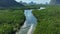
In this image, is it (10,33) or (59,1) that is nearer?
(10,33)

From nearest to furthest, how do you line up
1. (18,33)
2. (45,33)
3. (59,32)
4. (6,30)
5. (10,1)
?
(59,32) → (45,33) → (6,30) → (18,33) → (10,1)

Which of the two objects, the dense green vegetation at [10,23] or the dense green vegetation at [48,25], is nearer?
the dense green vegetation at [48,25]

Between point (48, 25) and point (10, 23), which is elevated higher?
point (48, 25)

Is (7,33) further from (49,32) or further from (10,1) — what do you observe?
(10,1)

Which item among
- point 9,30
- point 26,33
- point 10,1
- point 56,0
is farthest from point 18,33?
point 56,0

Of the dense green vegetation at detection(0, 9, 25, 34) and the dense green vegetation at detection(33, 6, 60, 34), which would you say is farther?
the dense green vegetation at detection(0, 9, 25, 34)

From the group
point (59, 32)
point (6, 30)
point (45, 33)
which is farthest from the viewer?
point (6, 30)

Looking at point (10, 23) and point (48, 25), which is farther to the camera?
point (10, 23)

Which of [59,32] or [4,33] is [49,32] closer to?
[59,32]

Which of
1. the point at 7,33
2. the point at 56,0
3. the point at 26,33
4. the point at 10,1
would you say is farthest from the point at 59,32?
the point at 56,0
